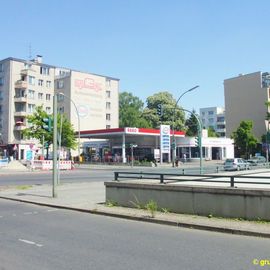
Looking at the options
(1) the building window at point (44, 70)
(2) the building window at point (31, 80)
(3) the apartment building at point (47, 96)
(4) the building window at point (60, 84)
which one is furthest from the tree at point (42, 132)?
(4) the building window at point (60, 84)

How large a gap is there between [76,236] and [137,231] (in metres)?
1.52

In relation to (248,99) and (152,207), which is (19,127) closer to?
(248,99)

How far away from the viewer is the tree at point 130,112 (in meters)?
109

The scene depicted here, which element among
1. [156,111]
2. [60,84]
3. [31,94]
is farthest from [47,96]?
[156,111]

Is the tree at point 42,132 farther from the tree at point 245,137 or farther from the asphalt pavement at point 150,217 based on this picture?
the asphalt pavement at point 150,217

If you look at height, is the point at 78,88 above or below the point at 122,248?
above

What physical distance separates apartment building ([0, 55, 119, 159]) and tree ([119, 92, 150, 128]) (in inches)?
370

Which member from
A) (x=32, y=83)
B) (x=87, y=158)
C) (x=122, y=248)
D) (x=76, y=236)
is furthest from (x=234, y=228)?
(x=32, y=83)

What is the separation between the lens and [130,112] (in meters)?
114

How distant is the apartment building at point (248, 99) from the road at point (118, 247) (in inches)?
3494

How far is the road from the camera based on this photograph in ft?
22.7

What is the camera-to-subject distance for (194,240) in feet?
29.5

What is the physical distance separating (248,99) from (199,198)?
299ft

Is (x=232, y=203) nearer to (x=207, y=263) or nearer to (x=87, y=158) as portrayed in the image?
(x=207, y=263)
